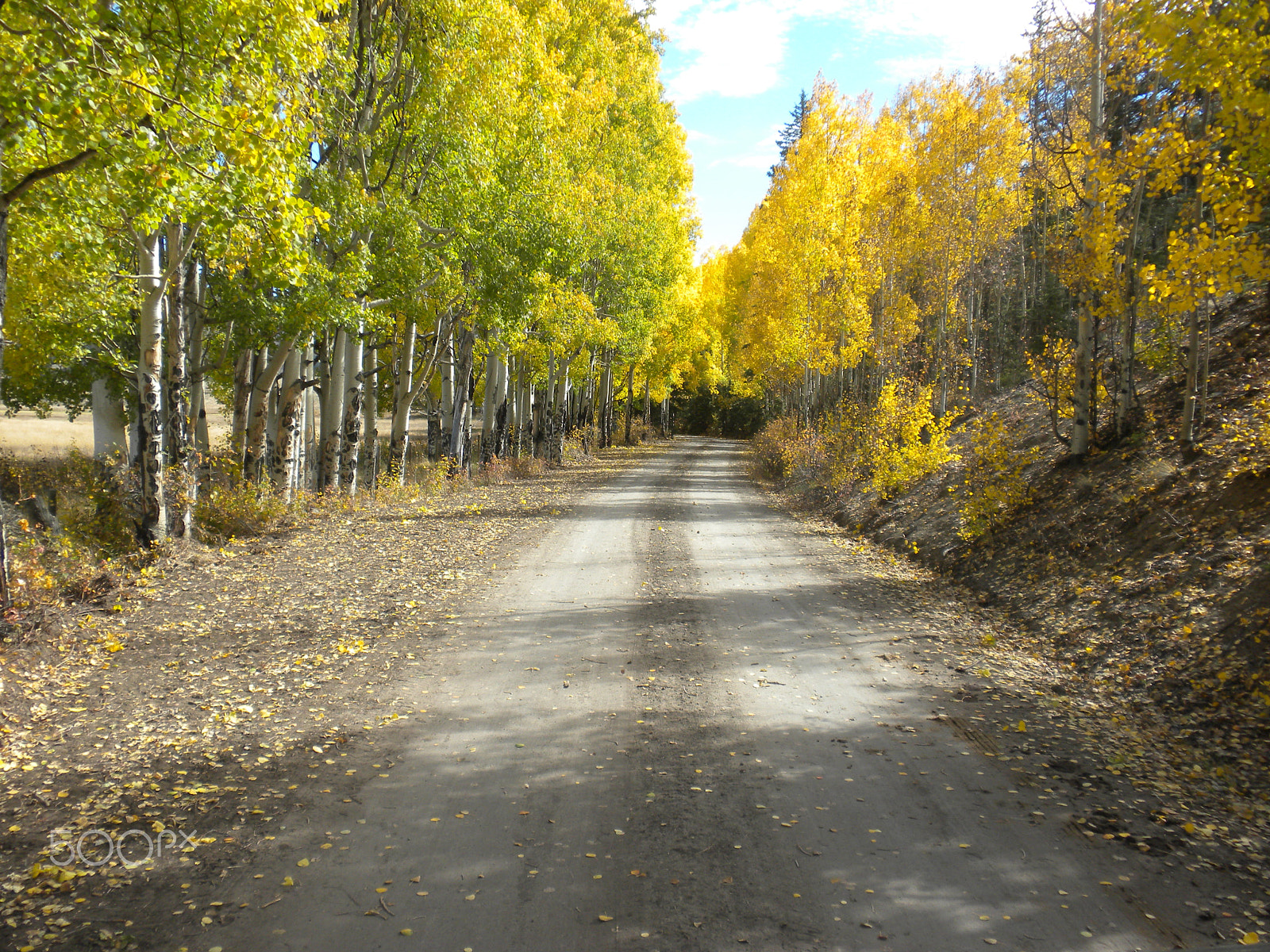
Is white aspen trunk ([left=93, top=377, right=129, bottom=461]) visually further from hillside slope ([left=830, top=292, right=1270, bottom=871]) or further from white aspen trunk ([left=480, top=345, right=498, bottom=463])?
hillside slope ([left=830, top=292, right=1270, bottom=871])

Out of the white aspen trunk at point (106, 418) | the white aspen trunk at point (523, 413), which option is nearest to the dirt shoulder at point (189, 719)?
the white aspen trunk at point (106, 418)

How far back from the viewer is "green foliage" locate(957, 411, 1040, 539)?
9.75 metres

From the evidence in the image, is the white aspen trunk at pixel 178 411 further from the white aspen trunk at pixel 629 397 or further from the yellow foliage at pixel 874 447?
the white aspen trunk at pixel 629 397

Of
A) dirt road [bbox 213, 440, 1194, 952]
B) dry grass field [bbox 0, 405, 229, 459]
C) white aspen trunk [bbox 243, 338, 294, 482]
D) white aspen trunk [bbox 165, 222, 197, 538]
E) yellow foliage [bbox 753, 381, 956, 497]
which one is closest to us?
dirt road [bbox 213, 440, 1194, 952]

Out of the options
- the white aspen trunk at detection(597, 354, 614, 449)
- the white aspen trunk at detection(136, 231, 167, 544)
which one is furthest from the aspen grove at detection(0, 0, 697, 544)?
the white aspen trunk at detection(597, 354, 614, 449)

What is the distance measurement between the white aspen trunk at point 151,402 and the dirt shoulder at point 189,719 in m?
0.53

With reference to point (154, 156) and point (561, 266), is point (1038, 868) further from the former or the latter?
point (561, 266)

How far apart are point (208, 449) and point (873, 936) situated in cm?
1546

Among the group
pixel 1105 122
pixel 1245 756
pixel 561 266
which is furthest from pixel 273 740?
pixel 561 266

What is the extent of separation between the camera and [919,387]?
1472 cm

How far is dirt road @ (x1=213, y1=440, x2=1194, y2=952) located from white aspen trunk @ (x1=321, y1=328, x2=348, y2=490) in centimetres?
886

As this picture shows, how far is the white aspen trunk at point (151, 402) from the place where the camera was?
843 cm

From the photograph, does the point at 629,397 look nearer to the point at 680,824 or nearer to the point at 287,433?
the point at 287,433

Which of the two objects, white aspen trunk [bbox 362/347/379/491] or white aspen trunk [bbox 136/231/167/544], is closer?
white aspen trunk [bbox 136/231/167/544]
